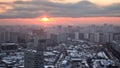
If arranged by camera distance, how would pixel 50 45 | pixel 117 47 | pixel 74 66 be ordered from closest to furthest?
pixel 74 66, pixel 117 47, pixel 50 45

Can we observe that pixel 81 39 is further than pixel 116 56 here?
Yes

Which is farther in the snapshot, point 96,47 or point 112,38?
point 112,38

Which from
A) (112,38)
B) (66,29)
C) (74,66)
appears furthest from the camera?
(66,29)

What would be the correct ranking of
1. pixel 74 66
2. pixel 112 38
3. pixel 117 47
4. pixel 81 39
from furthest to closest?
pixel 81 39
pixel 112 38
pixel 117 47
pixel 74 66

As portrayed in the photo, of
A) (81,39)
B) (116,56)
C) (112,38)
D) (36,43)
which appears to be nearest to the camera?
(116,56)

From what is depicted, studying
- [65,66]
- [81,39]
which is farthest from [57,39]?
[65,66]

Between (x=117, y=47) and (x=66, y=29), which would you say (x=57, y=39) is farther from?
(x=117, y=47)

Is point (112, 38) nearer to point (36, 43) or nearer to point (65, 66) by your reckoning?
point (36, 43)

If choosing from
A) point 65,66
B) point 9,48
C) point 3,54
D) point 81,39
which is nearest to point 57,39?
point 81,39
